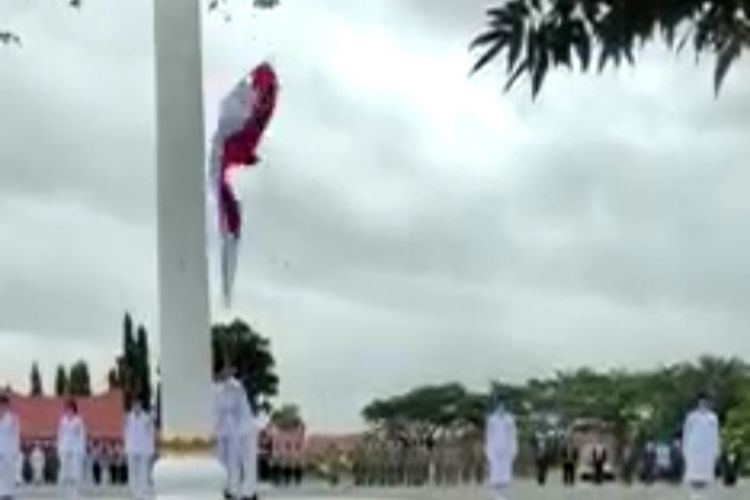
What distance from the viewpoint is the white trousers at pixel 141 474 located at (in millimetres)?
29109

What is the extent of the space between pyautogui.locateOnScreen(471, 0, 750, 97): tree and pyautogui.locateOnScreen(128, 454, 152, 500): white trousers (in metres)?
26.0

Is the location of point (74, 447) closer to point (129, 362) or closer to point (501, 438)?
point (501, 438)

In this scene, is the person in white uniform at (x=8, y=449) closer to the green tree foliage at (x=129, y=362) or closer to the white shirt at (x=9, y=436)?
the white shirt at (x=9, y=436)

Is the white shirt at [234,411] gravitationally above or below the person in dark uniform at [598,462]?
below

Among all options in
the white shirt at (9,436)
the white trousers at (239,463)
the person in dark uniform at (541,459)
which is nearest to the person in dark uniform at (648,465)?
the person in dark uniform at (541,459)

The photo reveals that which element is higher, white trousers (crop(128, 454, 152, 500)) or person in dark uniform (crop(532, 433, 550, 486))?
person in dark uniform (crop(532, 433, 550, 486))

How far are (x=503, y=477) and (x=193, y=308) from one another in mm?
14730

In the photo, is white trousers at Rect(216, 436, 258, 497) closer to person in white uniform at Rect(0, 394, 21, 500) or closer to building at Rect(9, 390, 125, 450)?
person in white uniform at Rect(0, 394, 21, 500)

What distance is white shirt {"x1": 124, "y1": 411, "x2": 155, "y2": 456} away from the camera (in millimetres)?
29047

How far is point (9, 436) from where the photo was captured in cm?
2848

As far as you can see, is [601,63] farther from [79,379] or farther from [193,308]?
[79,379]

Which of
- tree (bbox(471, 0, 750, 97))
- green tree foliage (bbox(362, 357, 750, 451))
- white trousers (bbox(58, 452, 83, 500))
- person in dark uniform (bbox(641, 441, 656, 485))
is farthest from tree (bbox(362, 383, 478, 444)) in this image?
tree (bbox(471, 0, 750, 97))

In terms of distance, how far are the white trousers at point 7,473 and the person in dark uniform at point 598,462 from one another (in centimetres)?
2237

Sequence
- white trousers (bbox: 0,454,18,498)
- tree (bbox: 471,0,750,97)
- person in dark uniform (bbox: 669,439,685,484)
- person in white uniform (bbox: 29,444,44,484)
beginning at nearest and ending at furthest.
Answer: tree (bbox: 471,0,750,97)
white trousers (bbox: 0,454,18,498)
person in dark uniform (bbox: 669,439,685,484)
person in white uniform (bbox: 29,444,44,484)
